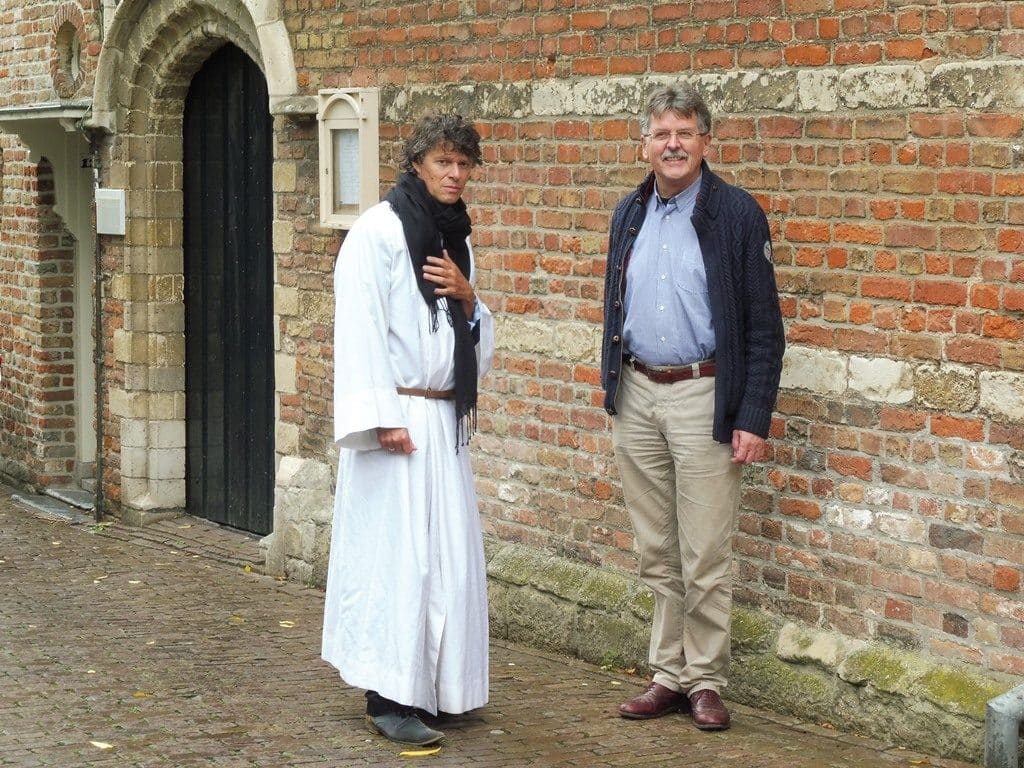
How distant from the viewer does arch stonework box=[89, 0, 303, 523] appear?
10453 millimetres

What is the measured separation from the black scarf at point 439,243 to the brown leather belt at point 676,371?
1.92ft

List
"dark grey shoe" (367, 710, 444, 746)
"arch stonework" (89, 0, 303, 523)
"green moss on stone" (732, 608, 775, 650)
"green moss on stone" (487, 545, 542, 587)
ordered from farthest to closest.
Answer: "arch stonework" (89, 0, 303, 523)
"green moss on stone" (487, 545, 542, 587)
"green moss on stone" (732, 608, 775, 650)
"dark grey shoe" (367, 710, 444, 746)

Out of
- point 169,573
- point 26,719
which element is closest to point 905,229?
point 26,719

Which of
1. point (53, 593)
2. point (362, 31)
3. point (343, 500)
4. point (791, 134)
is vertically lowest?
point (53, 593)

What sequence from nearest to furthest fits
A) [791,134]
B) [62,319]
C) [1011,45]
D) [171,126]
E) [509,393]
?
[1011,45] → [791,134] → [509,393] → [171,126] → [62,319]

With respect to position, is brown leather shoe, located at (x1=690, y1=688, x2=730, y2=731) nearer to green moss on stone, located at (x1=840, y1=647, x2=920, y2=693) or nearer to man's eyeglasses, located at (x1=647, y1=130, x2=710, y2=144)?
green moss on stone, located at (x1=840, y1=647, x2=920, y2=693)

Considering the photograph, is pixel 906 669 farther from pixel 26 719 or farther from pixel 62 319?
pixel 62 319

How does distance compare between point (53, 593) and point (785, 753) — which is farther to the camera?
point (53, 593)

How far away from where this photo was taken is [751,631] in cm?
639

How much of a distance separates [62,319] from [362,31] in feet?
14.4

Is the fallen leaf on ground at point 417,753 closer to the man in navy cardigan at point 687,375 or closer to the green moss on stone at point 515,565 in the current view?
the man in navy cardigan at point 687,375

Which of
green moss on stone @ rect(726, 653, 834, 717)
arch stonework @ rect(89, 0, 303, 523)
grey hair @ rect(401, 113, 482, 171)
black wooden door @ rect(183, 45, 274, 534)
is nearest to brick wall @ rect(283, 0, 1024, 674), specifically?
green moss on stone @ rect(726, 653, 834, 717)

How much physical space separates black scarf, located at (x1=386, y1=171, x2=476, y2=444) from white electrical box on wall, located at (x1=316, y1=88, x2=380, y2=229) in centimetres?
223

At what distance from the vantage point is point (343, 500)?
240 inches
